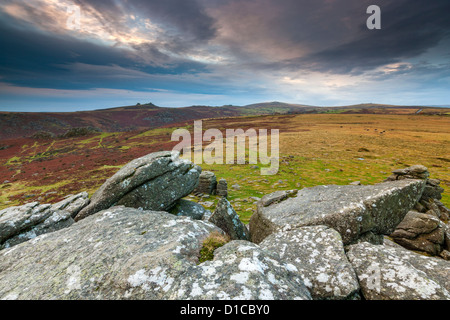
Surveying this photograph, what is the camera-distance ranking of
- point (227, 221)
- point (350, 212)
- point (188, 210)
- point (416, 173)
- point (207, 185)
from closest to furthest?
point (350, 212) < point (227, 221) < point (188, 210) < point (416, 173) < point (207, 185)

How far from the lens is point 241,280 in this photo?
385cm

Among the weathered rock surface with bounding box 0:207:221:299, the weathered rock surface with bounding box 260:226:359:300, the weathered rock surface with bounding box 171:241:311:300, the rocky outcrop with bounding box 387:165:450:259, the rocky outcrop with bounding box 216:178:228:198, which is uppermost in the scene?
the weathered rock surface with bounding box 171:241:311:300

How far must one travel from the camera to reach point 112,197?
11.7 m

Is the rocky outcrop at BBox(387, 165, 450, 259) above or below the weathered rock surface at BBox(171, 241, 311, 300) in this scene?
below

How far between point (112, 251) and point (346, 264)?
6.29 meters

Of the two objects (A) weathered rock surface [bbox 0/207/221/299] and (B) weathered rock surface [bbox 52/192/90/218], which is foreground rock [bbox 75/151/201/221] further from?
(A) weathered rock surface [bbox 0/207/221/299]

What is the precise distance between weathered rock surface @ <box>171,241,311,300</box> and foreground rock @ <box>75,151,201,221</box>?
9.05 m

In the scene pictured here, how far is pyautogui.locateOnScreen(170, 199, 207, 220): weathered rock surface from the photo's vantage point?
1406 cm

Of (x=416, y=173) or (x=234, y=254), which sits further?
(x=416, y=173)

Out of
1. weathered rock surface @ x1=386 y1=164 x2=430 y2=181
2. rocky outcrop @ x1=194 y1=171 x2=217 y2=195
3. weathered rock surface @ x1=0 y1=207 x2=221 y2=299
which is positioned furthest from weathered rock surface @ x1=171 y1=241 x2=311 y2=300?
rocky outcrop @ x1=194 y1=171 x2=217 y2=195

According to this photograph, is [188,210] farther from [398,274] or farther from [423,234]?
[423,234]

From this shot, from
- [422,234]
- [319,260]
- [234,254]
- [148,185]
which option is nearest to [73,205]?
[148,185]

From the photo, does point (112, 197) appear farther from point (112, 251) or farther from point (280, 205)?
point (280, 205)

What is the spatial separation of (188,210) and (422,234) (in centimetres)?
1362
